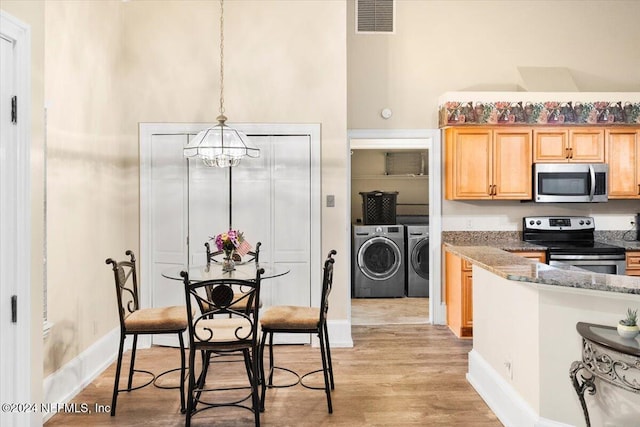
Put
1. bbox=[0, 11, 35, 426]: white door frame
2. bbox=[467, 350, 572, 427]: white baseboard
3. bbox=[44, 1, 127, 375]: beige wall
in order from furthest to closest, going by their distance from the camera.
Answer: bbox=[44, 1, 127, 375]: beige wall, bbox=[467, 350, 572, 427]: white baseboard, bbox=[0, 11, 35, 426]: white door frame

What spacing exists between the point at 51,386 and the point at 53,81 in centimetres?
200

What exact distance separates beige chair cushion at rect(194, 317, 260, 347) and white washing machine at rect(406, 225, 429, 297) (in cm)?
449

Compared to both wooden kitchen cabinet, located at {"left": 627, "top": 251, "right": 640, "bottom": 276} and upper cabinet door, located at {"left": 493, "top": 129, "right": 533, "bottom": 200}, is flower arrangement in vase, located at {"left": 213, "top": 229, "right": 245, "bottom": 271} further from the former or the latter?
wooden kitchen cabinet, located at {"left": 627, "top": 251, "right": 640, "bottom": 276}

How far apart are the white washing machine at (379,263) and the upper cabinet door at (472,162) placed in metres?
2.04

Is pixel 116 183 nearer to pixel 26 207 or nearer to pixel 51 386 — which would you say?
pixel 51 386

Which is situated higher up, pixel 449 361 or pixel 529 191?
pixel 529 191

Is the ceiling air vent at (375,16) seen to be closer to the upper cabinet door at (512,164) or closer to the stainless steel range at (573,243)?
the upper cabinet door at (512,164)

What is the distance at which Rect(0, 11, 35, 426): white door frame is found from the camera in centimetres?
234

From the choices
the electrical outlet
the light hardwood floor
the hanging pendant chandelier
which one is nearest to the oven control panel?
the light hardwood floor

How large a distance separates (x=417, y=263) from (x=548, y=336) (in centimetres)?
480

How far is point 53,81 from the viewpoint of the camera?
3602 millimetres

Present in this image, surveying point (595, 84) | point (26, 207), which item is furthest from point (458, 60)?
point (26, 207)

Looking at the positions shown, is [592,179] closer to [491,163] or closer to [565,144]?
[565,144]

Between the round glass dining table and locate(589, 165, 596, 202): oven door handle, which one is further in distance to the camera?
locate(589, 165, 596, 202): oven door handle
